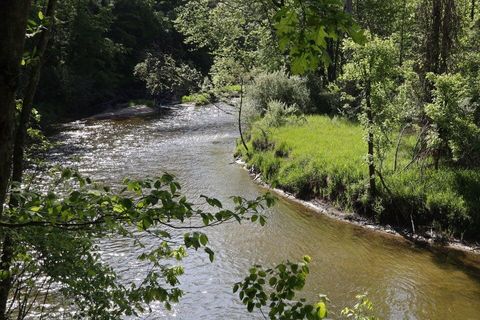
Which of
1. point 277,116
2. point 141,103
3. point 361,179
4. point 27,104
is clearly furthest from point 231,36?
point 27,104

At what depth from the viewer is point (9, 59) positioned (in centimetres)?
170

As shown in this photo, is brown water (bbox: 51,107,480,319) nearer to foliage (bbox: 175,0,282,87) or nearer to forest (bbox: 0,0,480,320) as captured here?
forest (bbox: 0,0,480,320)

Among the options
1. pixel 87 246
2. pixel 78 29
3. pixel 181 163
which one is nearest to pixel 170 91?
pixel 78 29

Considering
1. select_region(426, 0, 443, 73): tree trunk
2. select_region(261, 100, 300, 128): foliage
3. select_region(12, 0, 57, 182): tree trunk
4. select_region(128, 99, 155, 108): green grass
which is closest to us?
select_region(12, 0, 57, 182): tree trunk

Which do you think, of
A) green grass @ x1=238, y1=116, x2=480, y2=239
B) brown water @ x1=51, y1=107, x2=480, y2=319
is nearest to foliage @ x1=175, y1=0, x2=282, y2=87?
green grass @ x1=238, y1=116, x2=480, y2=239

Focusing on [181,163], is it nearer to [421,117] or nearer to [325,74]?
[421,117]

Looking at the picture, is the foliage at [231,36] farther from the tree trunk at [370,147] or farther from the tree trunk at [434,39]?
the tree trunk at [370,147]

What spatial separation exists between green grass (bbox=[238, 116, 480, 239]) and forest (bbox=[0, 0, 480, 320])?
0.05 meters

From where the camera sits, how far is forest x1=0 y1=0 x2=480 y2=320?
2656 millimetres

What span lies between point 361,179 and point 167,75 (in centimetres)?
2441

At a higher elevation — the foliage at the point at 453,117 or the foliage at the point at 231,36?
the foliage at the point at 231,36

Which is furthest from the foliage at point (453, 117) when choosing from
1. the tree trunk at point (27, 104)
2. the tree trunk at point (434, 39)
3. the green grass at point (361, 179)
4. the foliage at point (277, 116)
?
the tree trunk at point (27, 104)

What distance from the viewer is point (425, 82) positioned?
47.2 feet

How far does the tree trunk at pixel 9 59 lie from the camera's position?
5.48 ft
